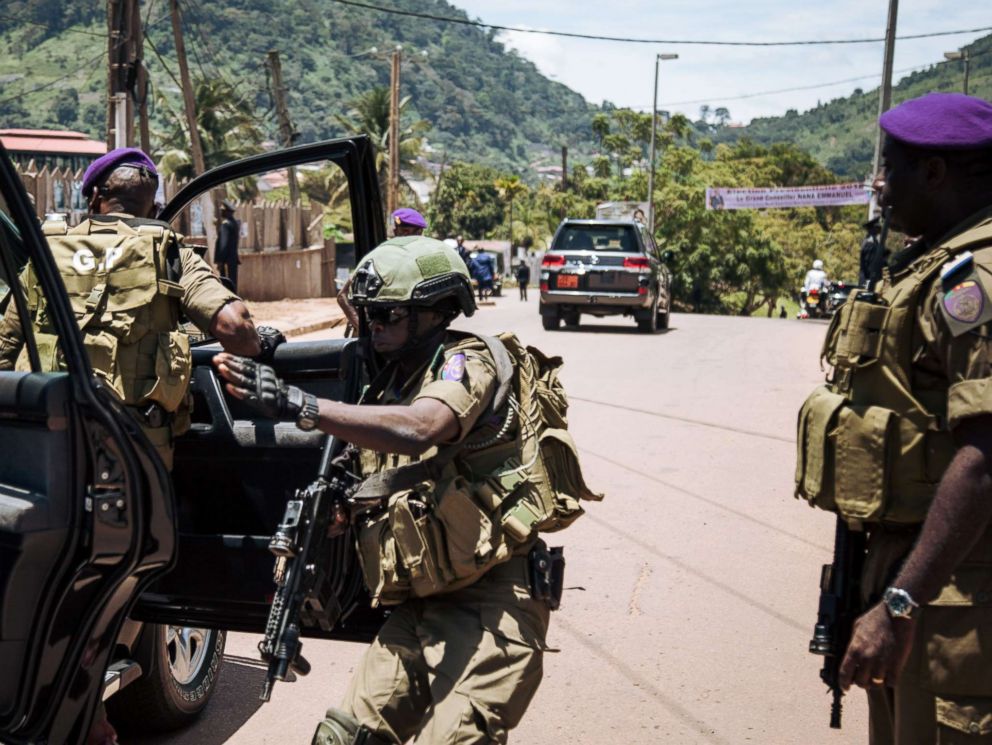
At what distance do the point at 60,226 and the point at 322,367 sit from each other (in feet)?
2.92

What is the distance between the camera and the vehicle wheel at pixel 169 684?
146 inches

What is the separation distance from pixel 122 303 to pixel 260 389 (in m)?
1.19

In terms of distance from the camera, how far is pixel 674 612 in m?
5.25

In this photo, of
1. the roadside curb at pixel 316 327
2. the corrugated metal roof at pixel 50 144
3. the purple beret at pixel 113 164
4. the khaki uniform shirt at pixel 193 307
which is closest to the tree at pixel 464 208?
the corrugated metal roof at pixel 50 144

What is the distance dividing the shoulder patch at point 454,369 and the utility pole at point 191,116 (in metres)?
19.2

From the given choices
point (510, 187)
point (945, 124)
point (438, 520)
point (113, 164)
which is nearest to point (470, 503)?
point (438, 520)

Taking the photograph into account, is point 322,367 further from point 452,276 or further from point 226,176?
point 452,276

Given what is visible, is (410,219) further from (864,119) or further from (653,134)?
(864,119)

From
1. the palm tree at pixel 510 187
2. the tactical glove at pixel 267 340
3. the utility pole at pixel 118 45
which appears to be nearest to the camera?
the tactical glove at pixel 267 340

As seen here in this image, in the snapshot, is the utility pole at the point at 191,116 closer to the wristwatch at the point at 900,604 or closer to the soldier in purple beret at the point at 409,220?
the soldier in purple beret at the point at 409,220

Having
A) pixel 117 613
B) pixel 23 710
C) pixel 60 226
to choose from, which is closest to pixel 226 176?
pixel 60 226

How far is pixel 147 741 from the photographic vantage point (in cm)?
388

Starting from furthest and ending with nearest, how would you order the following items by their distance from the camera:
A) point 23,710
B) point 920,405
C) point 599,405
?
point 599,405, point 23,710, point 920,405

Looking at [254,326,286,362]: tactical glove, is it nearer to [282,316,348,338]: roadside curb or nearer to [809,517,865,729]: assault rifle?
[809,517,865,729]: assault rifle
